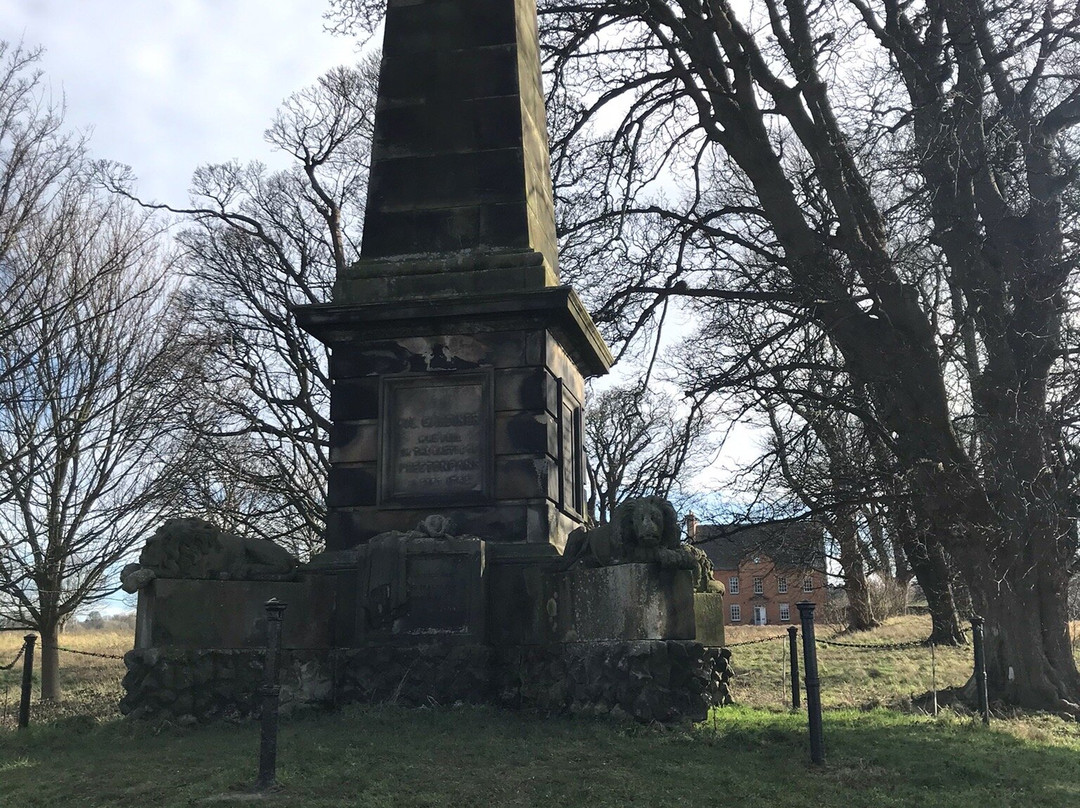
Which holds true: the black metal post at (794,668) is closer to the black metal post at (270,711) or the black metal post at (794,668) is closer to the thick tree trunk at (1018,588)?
the thick tree trunk at (1018,588)

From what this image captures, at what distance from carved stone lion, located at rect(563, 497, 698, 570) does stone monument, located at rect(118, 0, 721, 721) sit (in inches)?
0.7

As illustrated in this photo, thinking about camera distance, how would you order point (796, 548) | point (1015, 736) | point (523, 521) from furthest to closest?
point (796, 548) → point (523, 521) → point (1015, 736)

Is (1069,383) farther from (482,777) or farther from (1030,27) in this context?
(482,777)

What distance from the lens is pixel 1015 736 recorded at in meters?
8.16

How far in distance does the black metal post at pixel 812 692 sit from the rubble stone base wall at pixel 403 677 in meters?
1.02

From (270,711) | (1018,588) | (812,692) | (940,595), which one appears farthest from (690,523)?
(270,711)

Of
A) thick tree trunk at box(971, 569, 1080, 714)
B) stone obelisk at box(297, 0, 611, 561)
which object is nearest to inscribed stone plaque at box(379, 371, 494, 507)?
stone obelisk at box(297, 0, 611, 561)

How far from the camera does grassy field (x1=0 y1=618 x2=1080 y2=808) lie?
5570 millimetres

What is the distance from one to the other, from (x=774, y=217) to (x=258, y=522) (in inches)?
464

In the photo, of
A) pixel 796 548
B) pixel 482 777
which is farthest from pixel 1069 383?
pixel 482 777

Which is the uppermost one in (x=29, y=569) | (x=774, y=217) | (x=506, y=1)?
(x=506, y=1)

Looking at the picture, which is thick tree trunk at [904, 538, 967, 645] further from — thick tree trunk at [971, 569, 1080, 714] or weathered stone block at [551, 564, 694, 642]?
weathered stone block at [551, 564, 694, 642]

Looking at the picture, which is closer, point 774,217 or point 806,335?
point 806,335

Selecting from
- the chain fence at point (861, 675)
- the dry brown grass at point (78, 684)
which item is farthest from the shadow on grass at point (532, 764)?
the dry brown grass at point (78, 684)
